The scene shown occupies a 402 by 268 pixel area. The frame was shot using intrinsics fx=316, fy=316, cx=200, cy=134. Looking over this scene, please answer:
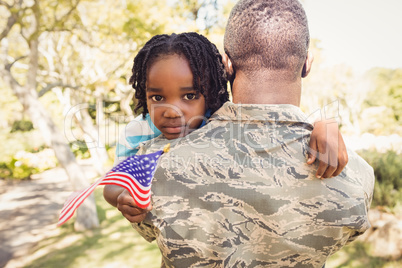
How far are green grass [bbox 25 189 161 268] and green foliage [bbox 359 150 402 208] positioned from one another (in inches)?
163

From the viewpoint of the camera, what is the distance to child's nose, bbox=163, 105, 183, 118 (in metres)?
1.50

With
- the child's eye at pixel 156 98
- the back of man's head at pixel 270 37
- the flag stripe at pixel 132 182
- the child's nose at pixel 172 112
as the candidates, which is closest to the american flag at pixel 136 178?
the flag stripe at pixel 132 182

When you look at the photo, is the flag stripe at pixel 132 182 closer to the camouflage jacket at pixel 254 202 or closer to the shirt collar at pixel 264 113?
the camouflage jacket at pixel 254 202

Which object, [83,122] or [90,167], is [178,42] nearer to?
[83,122]

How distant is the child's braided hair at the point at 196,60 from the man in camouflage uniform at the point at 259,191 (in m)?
0.34

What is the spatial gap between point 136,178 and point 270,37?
0.76 meters

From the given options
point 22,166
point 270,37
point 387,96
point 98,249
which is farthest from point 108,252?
point 387,96

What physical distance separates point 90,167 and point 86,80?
4.12 metres

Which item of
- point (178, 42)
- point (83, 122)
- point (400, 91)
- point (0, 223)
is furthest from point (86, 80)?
point (400, 91)

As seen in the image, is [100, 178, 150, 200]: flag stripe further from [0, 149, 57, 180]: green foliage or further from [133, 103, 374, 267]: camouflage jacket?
[0, 149, 57, 180]: green foliage

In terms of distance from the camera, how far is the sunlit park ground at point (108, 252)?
5.22 metres

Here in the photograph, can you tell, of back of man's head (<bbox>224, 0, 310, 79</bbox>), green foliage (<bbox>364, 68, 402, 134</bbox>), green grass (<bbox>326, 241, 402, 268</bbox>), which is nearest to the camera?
back of man's head (<bbox>224, 0, 310, 79</bbox>)

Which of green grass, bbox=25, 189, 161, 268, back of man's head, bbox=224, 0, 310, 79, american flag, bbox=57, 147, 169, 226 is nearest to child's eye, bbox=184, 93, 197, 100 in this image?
back of man's head, bbox=224, 0, 310, 79

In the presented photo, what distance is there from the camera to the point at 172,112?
4.91ft
